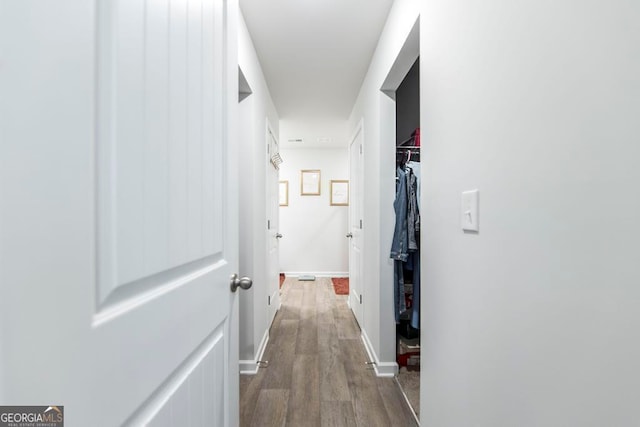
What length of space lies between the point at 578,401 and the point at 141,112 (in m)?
0.95

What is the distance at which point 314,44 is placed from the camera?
2.29 meters

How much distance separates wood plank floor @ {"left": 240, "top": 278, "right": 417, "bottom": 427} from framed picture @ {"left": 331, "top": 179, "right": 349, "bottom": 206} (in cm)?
267

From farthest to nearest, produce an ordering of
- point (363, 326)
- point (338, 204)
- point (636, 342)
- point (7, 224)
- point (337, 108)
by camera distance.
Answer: point (338, 204) < point (337, 108) < point (363, 326) < point (636, 342) < point (7, 224)

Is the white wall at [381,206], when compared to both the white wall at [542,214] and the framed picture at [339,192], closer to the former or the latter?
the white wall at [542,214]

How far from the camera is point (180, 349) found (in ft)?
2.13

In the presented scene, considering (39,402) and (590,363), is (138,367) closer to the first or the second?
(39,402)

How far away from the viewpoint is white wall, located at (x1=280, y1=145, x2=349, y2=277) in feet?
18.1

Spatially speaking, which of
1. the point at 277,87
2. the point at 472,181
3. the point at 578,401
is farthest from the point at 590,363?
the point at 277,87

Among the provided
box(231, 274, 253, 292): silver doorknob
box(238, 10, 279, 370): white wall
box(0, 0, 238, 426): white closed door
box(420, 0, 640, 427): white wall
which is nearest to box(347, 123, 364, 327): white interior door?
box(238, 10, 279, 370): white wall

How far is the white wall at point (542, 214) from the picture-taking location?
1.58 ft

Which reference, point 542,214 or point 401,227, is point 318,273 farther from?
point 542,214

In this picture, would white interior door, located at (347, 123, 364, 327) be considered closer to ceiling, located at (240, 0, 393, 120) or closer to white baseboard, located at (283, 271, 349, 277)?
ceiling, located at (240, 0, 393, 120)

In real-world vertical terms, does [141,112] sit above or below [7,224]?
above

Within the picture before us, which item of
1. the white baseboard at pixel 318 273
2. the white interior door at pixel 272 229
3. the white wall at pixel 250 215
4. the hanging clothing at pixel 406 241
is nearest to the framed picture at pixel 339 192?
the white baseboard at pixel 318 273
